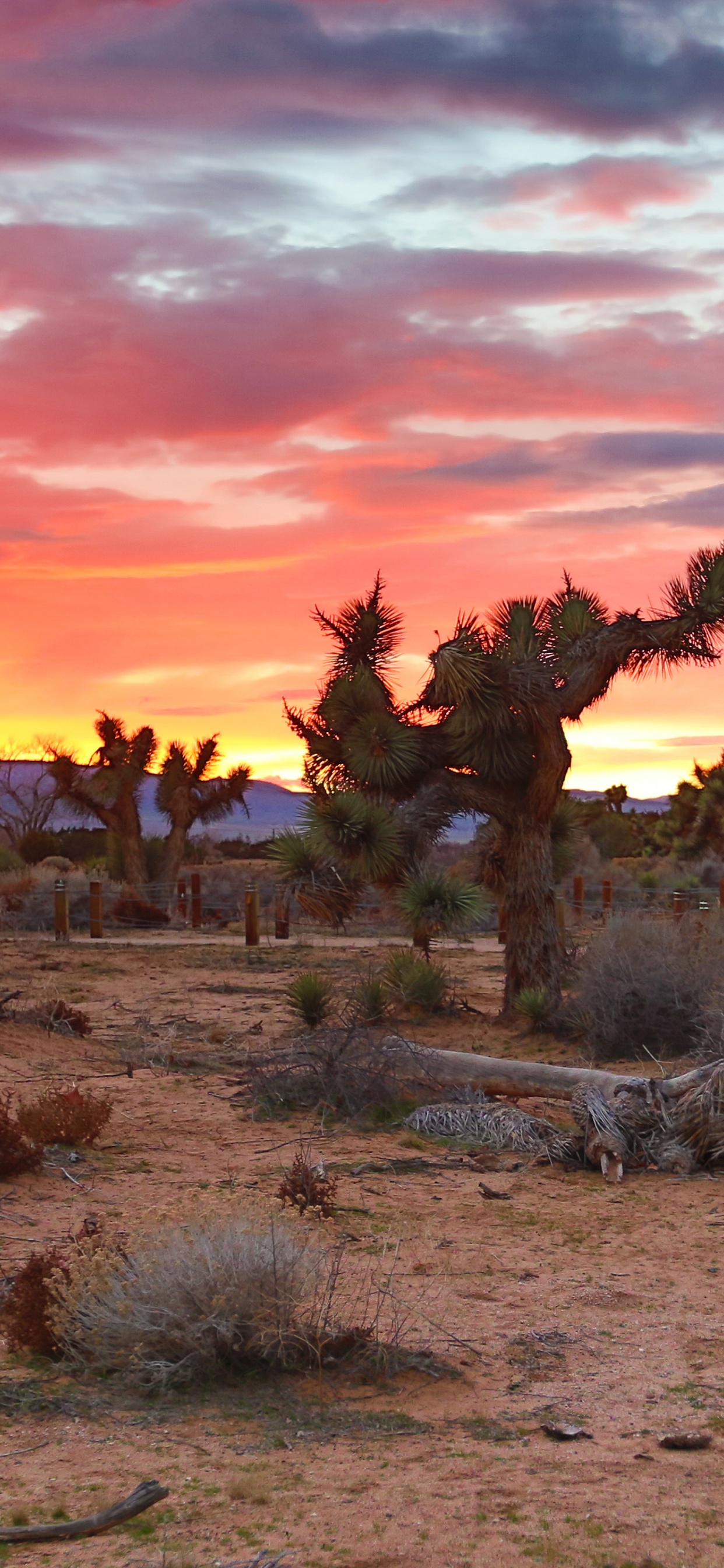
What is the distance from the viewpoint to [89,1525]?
3.68 meters

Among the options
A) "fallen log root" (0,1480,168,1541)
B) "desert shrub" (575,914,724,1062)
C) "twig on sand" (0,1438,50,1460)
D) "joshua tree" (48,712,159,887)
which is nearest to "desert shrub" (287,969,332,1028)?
"desert shrub" (575,914,724,1062)

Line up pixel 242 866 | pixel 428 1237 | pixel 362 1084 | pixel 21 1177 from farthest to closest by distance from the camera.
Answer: pixel 242 866, pixel 362 1084, pixel 21 1177, pixel 428 1237

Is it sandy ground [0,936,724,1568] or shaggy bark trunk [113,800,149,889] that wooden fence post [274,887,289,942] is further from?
sandy ground [0,936,724,1568]

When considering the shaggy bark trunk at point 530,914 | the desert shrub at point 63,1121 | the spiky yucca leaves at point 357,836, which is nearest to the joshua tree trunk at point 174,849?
the shaggy bark trunk at point 530,914

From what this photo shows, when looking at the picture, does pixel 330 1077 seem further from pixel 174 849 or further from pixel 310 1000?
pixel 174 849

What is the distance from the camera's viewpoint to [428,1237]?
23.7ft

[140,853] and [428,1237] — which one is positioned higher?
[140,853]

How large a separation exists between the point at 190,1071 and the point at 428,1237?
17.1 feet

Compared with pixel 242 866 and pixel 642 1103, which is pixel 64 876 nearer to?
pixel 242 866

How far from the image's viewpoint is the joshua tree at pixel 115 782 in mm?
33031

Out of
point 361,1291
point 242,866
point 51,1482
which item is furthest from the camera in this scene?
point 242,866

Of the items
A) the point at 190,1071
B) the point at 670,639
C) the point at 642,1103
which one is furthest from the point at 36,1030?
the point at 670,639

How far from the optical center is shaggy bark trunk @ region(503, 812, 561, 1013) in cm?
1455

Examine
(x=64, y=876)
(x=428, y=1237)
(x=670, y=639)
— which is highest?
(x=670, y=639)
